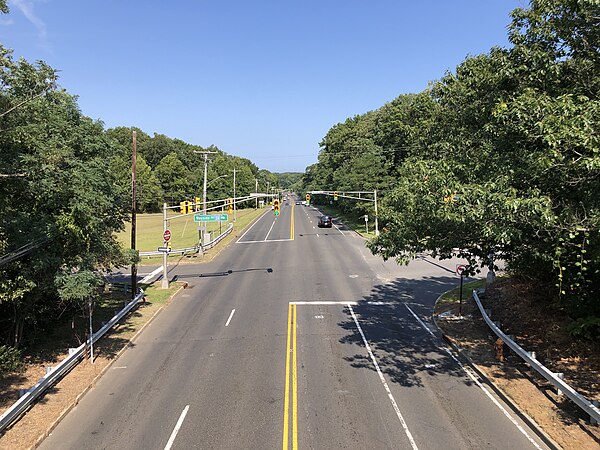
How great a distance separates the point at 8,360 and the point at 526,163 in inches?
591

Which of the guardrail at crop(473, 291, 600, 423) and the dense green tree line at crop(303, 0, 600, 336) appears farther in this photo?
the guardrail at crop(473, 291, 600, 423)

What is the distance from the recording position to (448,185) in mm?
10586

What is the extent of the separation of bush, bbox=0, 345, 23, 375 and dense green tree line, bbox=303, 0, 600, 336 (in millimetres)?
11765

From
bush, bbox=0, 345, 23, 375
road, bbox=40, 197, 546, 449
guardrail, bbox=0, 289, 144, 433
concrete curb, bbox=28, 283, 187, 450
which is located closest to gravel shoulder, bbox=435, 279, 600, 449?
road, bbox=40, 197, 546, 449

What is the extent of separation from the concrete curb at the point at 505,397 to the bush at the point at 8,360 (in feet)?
45.0

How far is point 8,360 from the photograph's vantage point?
1266cm

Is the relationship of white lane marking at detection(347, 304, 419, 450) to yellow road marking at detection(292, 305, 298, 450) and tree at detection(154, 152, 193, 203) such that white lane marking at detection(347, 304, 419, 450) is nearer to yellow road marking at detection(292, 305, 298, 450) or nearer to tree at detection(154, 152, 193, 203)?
yellow road marking at detection(292, 305, 298, 450)

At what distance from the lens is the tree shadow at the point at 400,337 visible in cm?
1329

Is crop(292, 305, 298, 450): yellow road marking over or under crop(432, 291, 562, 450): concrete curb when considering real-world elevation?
under

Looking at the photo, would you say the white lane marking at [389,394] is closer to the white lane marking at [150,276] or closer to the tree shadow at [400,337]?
the tree shadow at [400,337]

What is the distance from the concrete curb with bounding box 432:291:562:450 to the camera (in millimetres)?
9055

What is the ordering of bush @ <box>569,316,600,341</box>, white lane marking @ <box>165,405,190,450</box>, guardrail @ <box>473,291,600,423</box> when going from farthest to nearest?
bush @ <box>569,316,600,341</box>
white lane marking @ <box>165,405,190,450</box>
guardrail @ <box>473,291,600,423</box>

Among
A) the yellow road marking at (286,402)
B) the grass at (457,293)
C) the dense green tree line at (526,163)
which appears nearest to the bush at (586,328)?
the dense green tree line at (526,163)

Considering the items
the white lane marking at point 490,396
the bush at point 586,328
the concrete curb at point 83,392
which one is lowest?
the concrete curb at point 83,392
